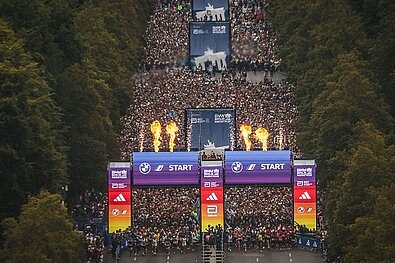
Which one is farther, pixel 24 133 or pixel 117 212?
pixel 117 212

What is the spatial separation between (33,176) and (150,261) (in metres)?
7.46

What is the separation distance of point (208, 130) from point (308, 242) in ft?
86.0

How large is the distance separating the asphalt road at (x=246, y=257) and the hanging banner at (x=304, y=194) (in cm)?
245

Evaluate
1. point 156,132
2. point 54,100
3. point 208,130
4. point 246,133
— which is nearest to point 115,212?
point 54,100

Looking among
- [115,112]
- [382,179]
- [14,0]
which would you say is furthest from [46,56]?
[382,179]

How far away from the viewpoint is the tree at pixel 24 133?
121688 mm

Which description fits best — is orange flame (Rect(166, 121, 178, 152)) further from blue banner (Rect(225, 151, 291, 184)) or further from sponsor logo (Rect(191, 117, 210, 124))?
blue banner (Rect(225, 151, 291, 184))

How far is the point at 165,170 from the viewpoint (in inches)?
5157

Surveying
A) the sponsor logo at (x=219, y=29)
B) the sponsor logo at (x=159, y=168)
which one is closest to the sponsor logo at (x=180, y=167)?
the sponsor logo at (x=159, y=168)

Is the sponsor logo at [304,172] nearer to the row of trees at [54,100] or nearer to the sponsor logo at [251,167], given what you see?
the sponsor logo at [251,167]

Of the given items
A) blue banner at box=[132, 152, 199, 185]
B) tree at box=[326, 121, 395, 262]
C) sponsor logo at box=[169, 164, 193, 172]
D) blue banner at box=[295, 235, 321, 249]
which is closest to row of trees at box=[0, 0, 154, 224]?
blue banner at box=[132, 152, 199, 185]

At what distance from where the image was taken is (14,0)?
490ft

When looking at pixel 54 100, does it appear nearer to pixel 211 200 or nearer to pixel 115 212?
pixel 115 212

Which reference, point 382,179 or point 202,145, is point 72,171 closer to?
point 202,145
